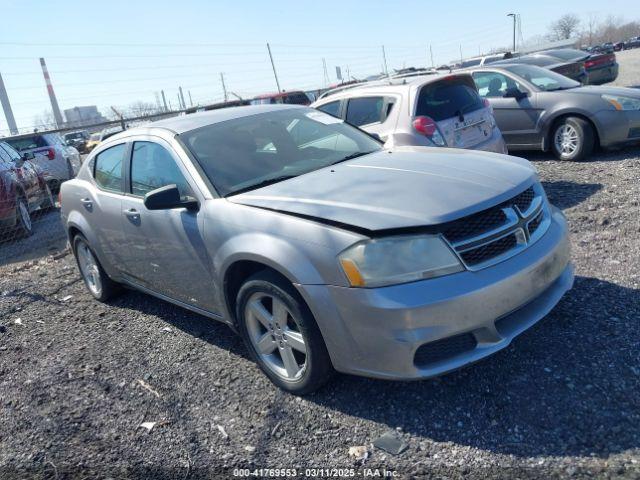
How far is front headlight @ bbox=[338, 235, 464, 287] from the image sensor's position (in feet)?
9.12

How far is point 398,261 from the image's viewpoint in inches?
110

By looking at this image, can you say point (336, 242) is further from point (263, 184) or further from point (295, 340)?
point (263, 184)

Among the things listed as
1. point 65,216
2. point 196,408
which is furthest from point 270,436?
point 65,216

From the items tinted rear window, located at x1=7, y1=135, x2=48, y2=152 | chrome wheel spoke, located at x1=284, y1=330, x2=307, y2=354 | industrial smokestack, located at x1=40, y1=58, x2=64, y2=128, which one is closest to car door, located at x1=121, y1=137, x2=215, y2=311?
chrome wheel spoke, located at x1=284, y1=330, x2=307, y2=354

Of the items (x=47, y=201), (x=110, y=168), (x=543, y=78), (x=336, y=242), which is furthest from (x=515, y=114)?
(x=47, y=201)

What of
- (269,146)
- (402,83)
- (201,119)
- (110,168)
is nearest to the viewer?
(269,146)

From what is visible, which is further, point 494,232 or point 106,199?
point 106,199

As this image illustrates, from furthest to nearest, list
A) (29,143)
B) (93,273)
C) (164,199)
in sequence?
(29,143), (93,273), (164,199)

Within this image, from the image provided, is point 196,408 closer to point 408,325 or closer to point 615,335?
point 408,325

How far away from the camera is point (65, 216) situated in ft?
18.8

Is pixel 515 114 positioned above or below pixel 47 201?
above

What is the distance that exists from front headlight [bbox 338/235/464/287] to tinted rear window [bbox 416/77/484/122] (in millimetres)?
4047

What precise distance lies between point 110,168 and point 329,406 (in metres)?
3.01

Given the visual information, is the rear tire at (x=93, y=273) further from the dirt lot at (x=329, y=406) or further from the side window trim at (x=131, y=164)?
the side window trim at (x=131, y=164)
